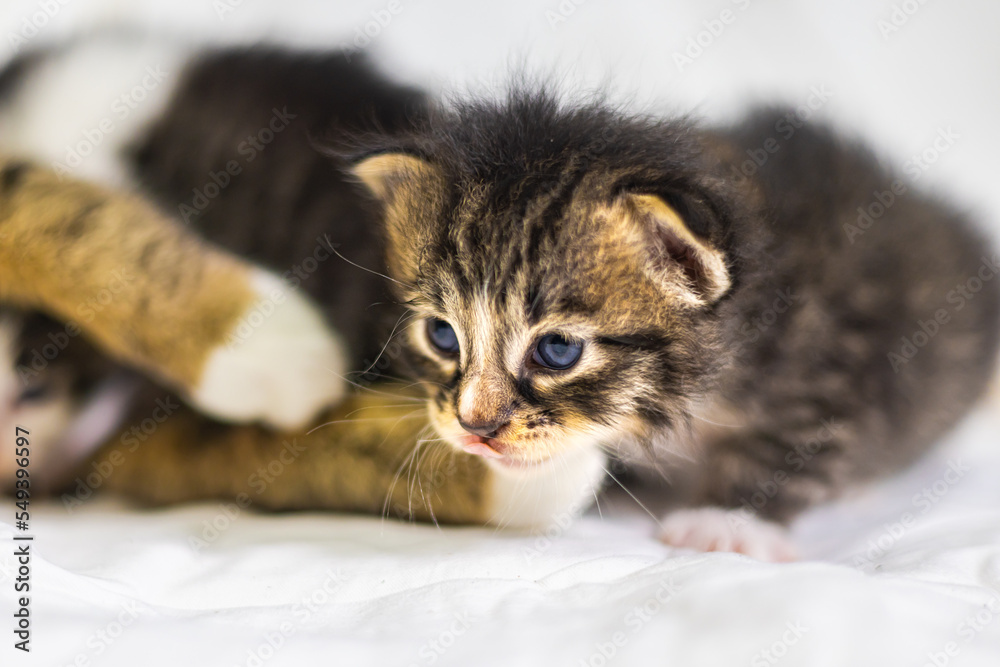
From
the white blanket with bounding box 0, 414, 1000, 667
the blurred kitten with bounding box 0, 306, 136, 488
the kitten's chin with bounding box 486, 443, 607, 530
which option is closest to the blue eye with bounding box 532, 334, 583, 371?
the kitten's chin with bounding box 486, 443, 607, 530

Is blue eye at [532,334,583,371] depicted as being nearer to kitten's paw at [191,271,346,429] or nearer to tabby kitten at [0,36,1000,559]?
tabby kitten at [0,36,1000,559]

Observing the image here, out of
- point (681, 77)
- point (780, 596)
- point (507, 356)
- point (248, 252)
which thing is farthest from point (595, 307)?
point (681, 77)

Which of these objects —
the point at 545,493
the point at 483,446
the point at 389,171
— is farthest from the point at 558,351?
the point at 389,171

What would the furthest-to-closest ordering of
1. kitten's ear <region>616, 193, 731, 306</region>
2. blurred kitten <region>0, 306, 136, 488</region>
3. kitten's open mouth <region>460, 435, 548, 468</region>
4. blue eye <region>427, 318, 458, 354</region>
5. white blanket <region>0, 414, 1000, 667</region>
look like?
blurred kitten <region>0, 306, 136, 488</region>
blue eye <region>427, 318, 458, 354</region>
kitten's open mouth <region>460, 435, 548, 468</region>
kitten's ear <region>616, 193, 731, 306</region>
white blanket <region>0, 414, 1000, 667</region>

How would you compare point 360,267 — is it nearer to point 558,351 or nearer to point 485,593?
point 558,351

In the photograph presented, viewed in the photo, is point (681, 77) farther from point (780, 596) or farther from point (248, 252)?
point (780, 596)

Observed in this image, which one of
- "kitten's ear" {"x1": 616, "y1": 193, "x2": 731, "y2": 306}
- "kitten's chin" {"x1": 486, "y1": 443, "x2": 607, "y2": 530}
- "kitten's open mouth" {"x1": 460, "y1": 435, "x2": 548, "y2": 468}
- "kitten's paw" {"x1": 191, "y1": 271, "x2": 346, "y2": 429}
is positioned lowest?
"kitten's paw" {"x1": 191, "y1": 271, "x2": 346, "y2": 429}

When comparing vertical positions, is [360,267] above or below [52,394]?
above
